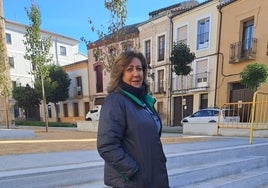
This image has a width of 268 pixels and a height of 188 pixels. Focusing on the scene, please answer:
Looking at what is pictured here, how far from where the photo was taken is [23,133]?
7.44 metres

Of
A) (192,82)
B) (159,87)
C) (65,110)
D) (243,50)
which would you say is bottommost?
(65,110)

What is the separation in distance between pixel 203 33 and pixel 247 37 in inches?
124

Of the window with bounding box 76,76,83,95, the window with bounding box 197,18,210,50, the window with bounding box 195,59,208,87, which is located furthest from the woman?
the window with bounding box 76,76,83,95

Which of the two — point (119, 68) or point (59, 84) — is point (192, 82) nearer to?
point (59, 84)

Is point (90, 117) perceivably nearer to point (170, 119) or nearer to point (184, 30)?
point (170, 119)

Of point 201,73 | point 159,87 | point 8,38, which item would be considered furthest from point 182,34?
point 8,38

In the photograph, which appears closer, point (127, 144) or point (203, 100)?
point (127, 144)

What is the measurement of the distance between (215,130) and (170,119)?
10407 millimetres

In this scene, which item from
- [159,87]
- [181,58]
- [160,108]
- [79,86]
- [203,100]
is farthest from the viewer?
[79,86]

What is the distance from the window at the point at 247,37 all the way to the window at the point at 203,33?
8.29 feet

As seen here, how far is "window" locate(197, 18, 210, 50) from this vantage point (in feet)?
54.9

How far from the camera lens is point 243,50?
14.8 metres

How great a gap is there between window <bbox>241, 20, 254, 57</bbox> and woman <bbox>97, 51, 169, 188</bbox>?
14.4 meters

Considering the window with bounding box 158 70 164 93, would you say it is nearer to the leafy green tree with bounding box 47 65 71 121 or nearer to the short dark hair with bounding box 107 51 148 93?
the leafy green tree with bounding box 47 65 71 121
